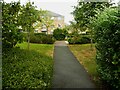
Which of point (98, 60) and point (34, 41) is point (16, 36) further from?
point (34, 41)

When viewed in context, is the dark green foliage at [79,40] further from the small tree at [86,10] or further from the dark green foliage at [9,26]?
the dark green foliage at [9,26]

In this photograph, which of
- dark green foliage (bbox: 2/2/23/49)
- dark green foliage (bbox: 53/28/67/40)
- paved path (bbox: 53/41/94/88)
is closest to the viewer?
paved path (bbox: 53/41/94/88)

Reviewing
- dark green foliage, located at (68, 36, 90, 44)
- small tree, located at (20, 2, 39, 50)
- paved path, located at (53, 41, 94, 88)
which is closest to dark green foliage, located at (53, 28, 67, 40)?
dark green foliage, located at (68, 36, 90, 44)

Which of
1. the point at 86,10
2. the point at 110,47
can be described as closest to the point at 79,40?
the point at 86,10

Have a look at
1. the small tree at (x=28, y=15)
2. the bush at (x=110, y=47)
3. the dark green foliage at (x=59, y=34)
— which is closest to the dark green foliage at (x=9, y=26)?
the small tree at (x=28, y=15)

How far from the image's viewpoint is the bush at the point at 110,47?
942cm

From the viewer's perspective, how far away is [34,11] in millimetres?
19875

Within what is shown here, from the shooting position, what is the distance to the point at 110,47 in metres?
9.88

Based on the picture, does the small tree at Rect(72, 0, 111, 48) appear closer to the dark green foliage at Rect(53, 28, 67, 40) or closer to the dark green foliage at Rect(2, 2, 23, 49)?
the dark green foliage at Rect(2, 2, 23, 49)

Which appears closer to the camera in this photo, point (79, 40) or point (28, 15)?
point (28, 15)

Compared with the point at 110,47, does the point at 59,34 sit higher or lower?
lower

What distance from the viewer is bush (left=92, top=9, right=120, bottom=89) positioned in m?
9.42

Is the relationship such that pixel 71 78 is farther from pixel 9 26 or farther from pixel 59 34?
pixel 59 34

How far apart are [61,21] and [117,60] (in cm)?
5935
